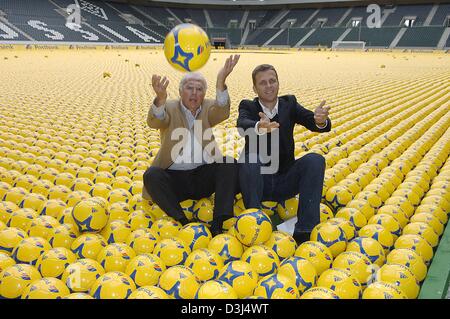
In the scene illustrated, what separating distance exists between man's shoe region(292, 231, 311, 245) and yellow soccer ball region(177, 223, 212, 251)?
0.61 meters

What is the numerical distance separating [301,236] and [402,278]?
75 centimetres

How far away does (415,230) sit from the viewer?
2721mm

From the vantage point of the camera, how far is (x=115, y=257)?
2432mm

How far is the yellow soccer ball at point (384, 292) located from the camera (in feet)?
6.40

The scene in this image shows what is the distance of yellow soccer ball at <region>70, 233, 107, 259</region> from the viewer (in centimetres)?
254

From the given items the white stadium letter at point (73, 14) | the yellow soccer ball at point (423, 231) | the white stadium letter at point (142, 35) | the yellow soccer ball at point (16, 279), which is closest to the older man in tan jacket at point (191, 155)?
the yellow soccer ball at point (16, 279)

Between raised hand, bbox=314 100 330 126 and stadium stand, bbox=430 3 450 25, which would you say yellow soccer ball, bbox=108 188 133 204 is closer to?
raised hand, bbox=314 100 330 126

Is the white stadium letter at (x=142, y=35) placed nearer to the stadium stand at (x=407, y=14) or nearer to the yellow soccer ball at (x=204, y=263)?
the stadium stand at (x=407, y=14)

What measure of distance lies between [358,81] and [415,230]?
10145mm

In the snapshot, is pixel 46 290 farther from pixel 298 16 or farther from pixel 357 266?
pixel 298 16

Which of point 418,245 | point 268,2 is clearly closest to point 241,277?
point 418,245

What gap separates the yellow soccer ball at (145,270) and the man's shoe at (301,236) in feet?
3.20

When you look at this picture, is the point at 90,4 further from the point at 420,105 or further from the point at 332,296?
the point at 332,296
